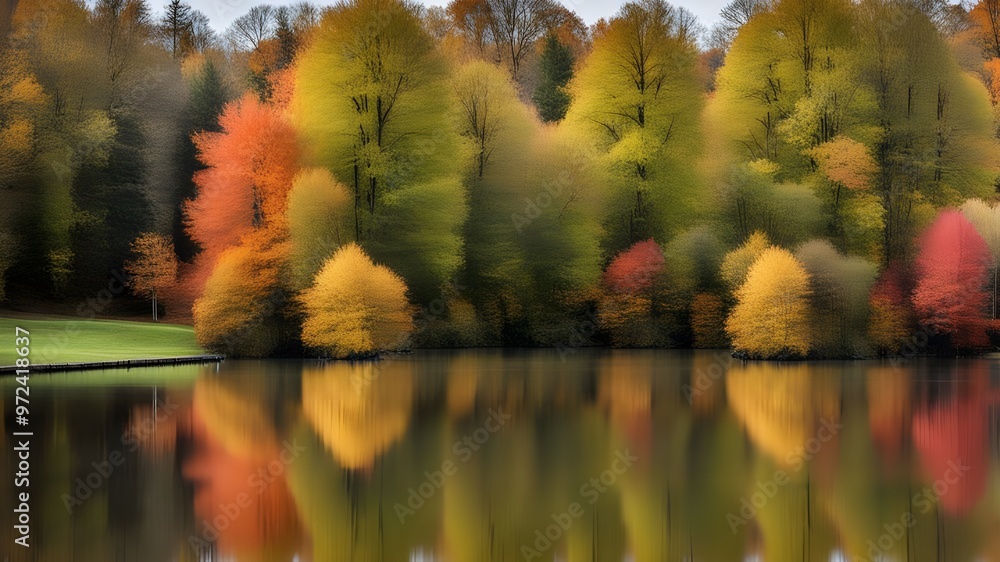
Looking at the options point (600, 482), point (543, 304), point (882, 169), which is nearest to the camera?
point (600, 482)

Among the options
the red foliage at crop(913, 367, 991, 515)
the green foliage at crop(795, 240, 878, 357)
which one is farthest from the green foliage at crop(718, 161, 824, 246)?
the red foliage at crop(913, 367, 991, 515)

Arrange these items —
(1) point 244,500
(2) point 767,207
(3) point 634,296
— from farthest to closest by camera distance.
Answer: (3) point 634,296
(2) point 767,207
(1) point 244,500

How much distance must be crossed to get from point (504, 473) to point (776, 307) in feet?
82.7

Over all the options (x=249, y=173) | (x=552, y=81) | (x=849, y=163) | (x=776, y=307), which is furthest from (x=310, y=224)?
(x=849, y=163)

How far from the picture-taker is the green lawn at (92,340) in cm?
3247

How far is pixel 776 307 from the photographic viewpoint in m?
37.4

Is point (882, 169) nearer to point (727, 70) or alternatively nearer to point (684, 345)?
point (727, 70)

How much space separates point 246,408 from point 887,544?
1332cm

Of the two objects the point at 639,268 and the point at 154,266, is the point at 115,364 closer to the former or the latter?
the point at 154,266

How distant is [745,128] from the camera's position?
150 feet

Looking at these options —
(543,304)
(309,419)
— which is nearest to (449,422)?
(309,419)

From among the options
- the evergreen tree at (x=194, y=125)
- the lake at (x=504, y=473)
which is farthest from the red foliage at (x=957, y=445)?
the evergreen tree at (x=194, y=125)

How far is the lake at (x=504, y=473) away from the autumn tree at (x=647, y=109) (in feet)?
71.2

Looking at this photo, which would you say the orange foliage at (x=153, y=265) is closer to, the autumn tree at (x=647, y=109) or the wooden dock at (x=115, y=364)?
the wooden dock at (x=115, y=364)
